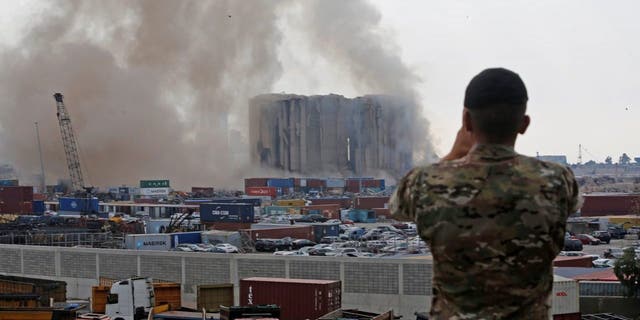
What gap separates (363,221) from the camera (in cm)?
5469

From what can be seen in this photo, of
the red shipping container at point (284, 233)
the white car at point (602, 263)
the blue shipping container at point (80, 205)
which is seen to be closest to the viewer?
the white car at point (602, 263)

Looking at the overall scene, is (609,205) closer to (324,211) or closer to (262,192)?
(324,211)

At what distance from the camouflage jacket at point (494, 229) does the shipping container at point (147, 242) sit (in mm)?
29794

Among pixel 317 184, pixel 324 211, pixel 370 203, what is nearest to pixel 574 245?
pixel 324 211

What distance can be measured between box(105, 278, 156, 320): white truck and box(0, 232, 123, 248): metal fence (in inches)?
671

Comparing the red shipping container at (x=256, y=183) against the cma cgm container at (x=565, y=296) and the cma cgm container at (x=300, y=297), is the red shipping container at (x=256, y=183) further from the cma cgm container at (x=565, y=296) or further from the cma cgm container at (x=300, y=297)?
the cma cgm container at (x=565, y=296)

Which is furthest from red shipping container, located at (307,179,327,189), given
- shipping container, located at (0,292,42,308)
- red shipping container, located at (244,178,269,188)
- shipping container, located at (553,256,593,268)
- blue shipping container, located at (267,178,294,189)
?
shipping container, located at (0,292,42,308)

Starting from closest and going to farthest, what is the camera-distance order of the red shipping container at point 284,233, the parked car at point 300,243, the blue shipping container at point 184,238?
the blue shipping container at point 184,238 < the parked car at point 300,243 < the red shipping container at point 284,233

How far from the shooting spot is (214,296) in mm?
18266

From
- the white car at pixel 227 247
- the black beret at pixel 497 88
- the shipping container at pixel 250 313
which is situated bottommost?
the white car at pixel 227 247

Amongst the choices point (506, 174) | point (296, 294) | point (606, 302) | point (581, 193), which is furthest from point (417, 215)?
point (606, 302)

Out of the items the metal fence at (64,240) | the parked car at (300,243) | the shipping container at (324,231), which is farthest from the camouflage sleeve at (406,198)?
the shipping container at (324,231)

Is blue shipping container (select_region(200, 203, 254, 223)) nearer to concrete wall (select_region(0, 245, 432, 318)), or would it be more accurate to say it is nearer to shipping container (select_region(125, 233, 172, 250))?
shipping container (select_region(125, 233, 172, 250))

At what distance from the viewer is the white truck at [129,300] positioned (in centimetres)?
1622
